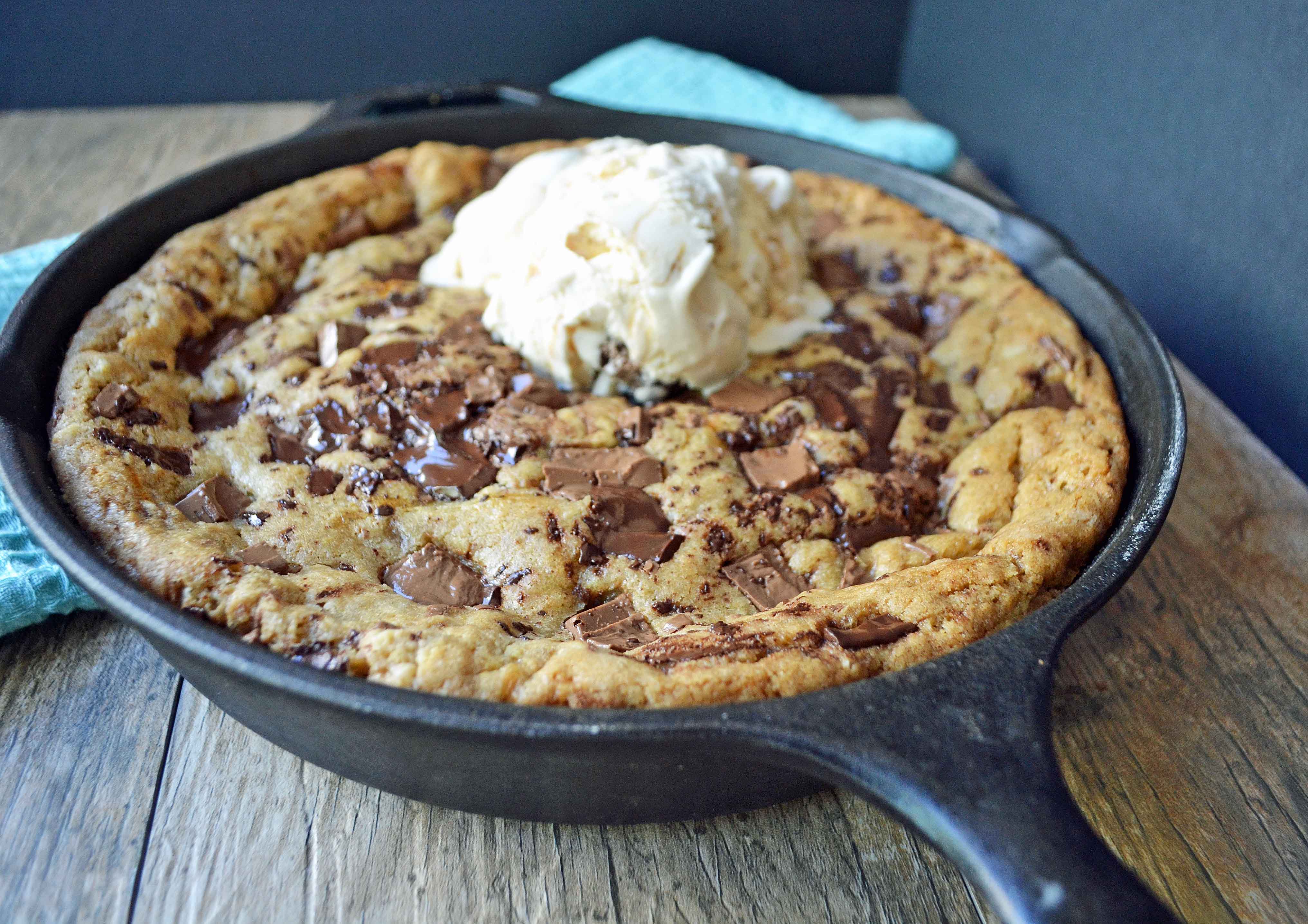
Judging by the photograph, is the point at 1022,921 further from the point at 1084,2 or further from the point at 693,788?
the point at 1084,2

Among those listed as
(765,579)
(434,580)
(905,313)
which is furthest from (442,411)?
(905,313)

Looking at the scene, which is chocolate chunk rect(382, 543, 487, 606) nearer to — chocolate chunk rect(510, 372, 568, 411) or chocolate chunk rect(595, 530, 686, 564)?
chocolate chunk rect(595, 530, 686, 564)

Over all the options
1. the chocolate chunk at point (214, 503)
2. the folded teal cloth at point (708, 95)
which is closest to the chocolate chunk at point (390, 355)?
the chocolate chunk at point (214, 503)

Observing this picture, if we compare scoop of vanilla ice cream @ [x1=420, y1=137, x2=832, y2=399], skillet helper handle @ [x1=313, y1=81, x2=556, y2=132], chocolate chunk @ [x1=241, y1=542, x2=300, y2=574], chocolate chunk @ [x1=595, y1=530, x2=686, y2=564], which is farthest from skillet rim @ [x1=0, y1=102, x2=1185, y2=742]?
skillet helper handle @ [x1=313, y1=81, x2=556, y2=132]

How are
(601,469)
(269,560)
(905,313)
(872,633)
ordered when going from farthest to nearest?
(905,313), (601,469), (269,560), (872,633)

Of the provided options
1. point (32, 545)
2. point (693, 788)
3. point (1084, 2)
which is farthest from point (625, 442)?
point (1084, 2)

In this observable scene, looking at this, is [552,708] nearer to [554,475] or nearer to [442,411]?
[554,475]
